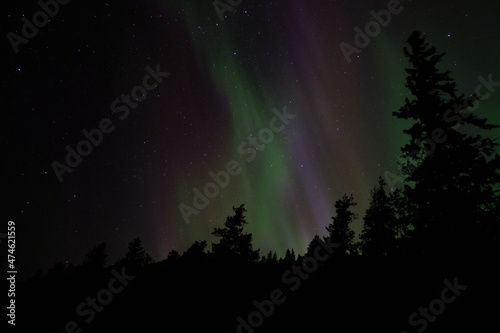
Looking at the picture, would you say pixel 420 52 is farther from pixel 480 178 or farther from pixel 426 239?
pixel 426 239

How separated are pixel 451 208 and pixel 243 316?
397 inches

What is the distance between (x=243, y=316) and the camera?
9359 mm

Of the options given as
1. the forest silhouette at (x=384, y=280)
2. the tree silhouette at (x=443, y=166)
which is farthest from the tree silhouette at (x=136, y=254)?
the tree silhouette at (x=443, y=166)

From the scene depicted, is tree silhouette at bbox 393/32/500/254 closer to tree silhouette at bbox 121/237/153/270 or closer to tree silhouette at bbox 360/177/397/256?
tree silhouette at bbox 360/177/397/256

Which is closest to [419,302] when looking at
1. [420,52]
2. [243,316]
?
[243,316]

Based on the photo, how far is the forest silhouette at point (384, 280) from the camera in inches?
330

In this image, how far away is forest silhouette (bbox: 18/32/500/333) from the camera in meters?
8.38

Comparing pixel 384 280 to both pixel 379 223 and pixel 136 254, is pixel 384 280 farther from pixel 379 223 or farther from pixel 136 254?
pixel 136 254

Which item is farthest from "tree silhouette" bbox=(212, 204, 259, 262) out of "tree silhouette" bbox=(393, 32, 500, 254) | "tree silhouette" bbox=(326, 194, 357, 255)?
"tree silhouette" bbox=(393, 32, 500, 254)

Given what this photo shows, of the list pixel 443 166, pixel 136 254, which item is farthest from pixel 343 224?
pixel 136 254

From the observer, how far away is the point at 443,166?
36.3 feet

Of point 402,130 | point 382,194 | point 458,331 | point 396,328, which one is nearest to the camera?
point 458,331

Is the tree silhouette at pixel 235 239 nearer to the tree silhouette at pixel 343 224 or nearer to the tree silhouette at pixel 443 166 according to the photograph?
the tree silhouette at pixel 343 224

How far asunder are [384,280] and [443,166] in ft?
19.4
